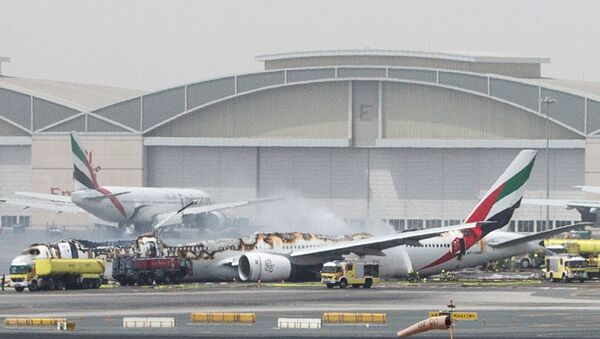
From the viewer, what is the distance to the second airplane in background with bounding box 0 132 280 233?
134m

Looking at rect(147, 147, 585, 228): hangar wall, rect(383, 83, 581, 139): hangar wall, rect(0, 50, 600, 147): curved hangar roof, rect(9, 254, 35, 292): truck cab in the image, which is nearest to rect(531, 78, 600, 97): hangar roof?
rect(0, 50, 600, 147): curved hangar roof

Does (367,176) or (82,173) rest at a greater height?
(367,176)

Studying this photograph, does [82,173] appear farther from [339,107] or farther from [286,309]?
[286,309]

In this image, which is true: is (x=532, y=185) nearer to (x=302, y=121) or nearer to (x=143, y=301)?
(x=302, y=121)

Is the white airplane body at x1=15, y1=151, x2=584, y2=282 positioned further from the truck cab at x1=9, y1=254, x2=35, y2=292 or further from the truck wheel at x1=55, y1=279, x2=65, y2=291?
the truck wheel at x1=55, y1=279, x2=65, y2=291

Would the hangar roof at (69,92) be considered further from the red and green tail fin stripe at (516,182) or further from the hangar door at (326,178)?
the red and green tail fin stripe at (516,182)

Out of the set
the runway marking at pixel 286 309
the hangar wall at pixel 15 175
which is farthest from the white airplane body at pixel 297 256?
the hangar wall at pixel 15 175

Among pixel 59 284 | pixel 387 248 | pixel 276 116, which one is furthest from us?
pixel 276 116

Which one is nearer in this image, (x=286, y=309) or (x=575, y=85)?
(x=286, y=309)

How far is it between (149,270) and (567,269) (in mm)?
24412

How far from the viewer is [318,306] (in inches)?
2657

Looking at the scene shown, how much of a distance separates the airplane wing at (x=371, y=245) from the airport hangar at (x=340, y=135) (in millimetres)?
66469

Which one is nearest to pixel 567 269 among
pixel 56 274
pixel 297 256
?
pixel 297 256

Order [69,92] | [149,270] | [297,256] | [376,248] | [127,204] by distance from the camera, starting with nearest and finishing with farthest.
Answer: [376,248] → [149,270] → [297,256] → [127,204] → [69,92]
